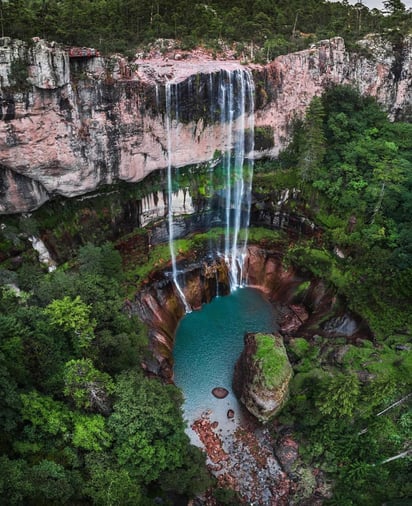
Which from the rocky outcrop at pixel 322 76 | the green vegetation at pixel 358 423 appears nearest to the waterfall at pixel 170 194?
the rocky outcrop at pixel 322 76

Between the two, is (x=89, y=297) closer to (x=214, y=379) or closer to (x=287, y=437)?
(x=214, y=379)

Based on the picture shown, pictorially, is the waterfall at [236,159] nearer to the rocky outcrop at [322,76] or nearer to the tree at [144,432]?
the rocky outcrop at [322,76]

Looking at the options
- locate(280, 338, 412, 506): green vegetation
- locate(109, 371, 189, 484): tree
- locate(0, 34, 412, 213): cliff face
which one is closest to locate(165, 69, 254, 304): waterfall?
locate(0, 34, 412, 213): cliff face

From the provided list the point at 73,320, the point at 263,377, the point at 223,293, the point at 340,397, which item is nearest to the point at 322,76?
the point at 223,293

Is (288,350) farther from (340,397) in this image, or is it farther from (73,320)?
(73,320)

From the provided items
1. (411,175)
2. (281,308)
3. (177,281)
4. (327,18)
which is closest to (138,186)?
(177,281)

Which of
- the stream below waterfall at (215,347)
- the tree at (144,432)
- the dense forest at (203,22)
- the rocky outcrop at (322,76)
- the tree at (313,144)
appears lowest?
the stream below waterfall at (215,347)
